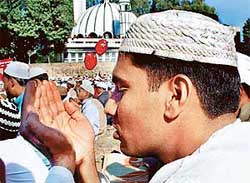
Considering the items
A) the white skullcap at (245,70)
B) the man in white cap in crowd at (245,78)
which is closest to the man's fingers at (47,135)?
the man in white cap in crowd at (245,78)

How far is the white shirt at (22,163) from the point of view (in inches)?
110

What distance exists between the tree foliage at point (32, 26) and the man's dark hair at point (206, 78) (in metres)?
36.1

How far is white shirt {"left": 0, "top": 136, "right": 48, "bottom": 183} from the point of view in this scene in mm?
2785

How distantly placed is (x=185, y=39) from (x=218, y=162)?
0.97 ft

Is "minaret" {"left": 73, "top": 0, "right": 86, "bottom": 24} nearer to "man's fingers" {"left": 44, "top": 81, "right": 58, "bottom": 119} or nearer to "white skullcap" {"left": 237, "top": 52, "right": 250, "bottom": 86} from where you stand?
"white skullcap" {"left": 237, "top": 52, "right": 250, "bottom": 86}

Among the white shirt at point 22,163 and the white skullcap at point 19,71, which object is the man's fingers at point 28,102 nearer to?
the white shirt at point 22,163

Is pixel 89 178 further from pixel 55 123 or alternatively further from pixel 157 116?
pixel 157 116

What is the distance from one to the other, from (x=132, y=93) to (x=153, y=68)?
0.08m

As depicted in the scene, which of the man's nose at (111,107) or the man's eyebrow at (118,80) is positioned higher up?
the man's eyebrow at (118,80)

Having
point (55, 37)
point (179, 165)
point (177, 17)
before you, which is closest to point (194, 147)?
point (179, 165)

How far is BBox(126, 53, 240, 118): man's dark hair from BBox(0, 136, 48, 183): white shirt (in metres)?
1.54

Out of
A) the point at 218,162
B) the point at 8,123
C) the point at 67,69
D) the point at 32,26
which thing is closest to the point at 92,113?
the point at 8,123

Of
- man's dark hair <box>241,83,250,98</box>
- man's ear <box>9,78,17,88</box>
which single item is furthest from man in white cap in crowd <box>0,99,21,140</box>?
man's ear <box>9,78,17,88</box>

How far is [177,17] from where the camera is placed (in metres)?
1.36
